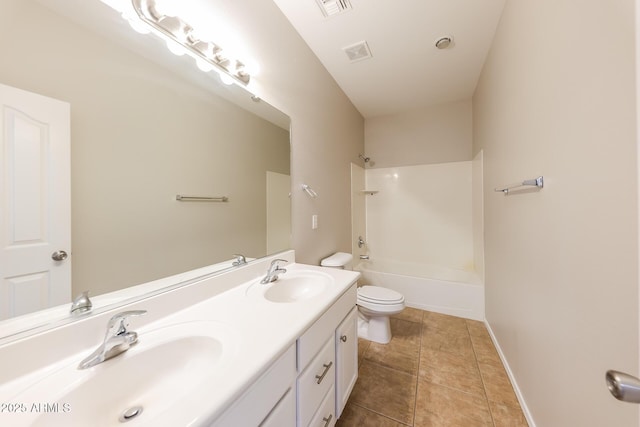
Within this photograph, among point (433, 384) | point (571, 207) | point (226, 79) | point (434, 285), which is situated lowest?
point (433, 384)

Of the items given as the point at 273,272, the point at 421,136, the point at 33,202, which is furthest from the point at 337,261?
the point at 421,136

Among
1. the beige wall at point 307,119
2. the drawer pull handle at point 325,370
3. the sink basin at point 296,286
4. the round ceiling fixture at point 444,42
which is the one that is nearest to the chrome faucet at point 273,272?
the sink basin at point 296,286

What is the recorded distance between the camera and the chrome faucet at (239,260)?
1.16 meters

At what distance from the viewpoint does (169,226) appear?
91cm

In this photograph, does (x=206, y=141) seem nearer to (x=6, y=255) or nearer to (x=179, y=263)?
(x=179, y=263)

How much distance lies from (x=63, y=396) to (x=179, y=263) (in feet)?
1.64

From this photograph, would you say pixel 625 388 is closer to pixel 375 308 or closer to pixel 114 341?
pixel 114 341

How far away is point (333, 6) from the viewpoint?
56.6 inches

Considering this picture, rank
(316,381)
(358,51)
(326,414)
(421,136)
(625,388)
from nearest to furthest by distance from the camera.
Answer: (625,388) → (316,381) → (326,414) → (358,51) → (421,136)

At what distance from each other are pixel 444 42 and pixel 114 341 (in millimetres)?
2598

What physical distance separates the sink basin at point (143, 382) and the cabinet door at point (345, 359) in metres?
0.62

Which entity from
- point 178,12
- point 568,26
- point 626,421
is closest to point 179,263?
point 178,12

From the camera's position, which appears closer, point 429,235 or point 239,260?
point 239,260

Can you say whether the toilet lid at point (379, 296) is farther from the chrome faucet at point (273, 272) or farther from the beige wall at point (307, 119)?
the chrome faucet at point (273, 272)
